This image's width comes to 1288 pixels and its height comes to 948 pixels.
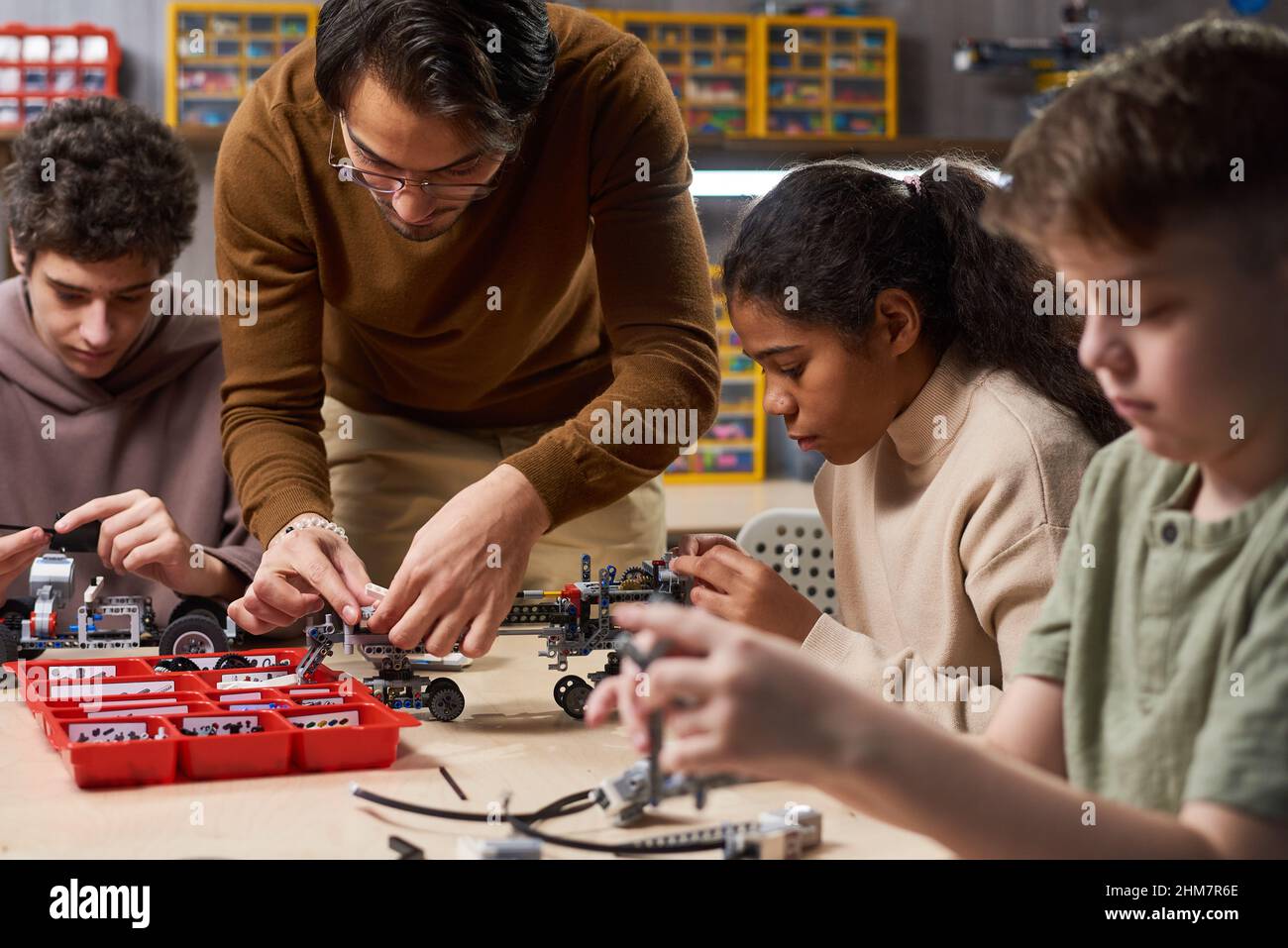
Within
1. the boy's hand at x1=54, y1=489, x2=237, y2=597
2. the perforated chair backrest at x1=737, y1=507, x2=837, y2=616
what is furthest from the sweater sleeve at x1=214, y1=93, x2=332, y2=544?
the perforated chair backrest at x1=737, y1=507, x2=837, y2=616

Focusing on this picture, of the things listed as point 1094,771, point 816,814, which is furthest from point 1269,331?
point 816,814

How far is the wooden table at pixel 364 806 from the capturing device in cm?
94

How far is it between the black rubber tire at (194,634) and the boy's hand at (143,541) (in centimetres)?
12

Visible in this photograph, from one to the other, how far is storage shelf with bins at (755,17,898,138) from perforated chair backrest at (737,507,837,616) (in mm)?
1504

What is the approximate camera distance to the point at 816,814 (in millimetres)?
956

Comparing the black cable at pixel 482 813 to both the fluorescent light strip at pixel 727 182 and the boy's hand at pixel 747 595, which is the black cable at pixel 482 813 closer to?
the boy's hand at pixel 747 595

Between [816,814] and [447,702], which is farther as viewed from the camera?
[447,702]

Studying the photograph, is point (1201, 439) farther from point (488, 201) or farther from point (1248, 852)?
point (488, 201)

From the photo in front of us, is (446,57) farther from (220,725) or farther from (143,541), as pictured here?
(143,541)

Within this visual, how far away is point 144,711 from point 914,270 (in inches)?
33.9

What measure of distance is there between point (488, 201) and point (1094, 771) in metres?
0.96

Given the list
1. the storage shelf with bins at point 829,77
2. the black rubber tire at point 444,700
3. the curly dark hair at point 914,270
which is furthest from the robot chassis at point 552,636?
the storage shelf with bins at point 829,77

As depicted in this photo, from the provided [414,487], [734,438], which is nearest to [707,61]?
[734,438]
